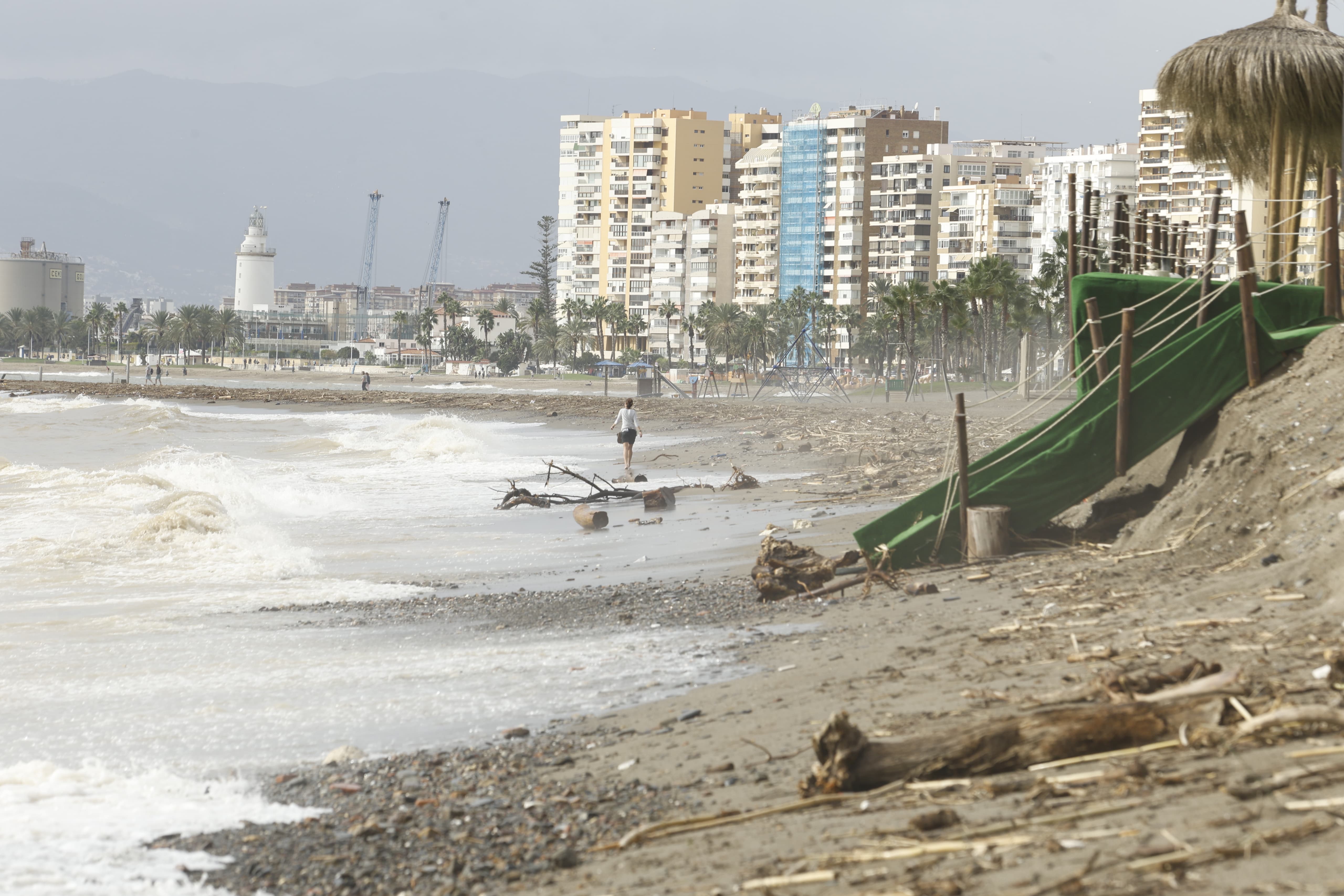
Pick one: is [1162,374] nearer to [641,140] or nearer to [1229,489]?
[1229,489]

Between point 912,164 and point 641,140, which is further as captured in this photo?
point 641,140

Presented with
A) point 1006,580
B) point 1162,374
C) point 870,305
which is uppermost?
point 870,305

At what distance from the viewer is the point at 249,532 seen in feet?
55.4

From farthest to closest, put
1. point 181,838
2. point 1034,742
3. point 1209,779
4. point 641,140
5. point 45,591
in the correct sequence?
1. point 641,140
2. point 45,591
3. point 181,838
4. point 1034,742
5. point 1209,779

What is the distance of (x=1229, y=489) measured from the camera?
9.18m

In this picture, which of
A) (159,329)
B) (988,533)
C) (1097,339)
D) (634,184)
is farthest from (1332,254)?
(159,329)

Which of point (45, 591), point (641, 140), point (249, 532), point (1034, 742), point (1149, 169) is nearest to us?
point (1034, 742)

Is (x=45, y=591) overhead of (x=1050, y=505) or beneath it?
beneath

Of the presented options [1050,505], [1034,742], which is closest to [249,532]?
[1050,505]

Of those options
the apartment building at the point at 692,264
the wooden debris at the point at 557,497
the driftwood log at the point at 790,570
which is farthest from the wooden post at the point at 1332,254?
the apartment building at the point at 692,264

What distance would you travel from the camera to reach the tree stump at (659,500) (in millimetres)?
18641

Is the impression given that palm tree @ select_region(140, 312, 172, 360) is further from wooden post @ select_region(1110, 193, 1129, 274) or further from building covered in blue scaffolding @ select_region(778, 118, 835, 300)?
wooden post @ select_region(1110, 193, 1129, 274)

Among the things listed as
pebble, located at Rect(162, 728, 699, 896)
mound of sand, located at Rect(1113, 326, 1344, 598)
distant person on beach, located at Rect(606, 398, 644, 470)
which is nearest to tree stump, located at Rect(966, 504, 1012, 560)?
mound of sand, located at Rect(1113, 326, 1344, 598)

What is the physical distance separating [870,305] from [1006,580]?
135712 millimetres
